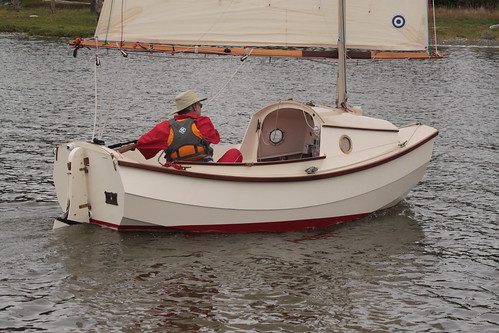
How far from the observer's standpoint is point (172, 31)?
13.7 metres

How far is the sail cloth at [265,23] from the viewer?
13.5 m

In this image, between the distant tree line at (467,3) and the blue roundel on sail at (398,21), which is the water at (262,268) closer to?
the blue roundel on sail at (398,21)

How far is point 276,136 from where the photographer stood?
47.9 feet

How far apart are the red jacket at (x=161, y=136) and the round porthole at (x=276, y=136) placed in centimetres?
189

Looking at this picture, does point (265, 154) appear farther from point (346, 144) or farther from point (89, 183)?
point (89, 183)

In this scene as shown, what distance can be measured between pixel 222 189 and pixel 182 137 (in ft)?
3.36

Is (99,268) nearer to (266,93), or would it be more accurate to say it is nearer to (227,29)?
(227,29)

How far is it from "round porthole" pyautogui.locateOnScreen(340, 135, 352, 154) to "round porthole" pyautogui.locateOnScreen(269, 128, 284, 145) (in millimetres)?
1242

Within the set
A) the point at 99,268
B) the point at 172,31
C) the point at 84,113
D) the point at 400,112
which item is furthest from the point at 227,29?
the point at 400,112

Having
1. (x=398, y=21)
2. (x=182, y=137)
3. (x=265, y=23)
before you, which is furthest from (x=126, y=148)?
(x=398, y=21)

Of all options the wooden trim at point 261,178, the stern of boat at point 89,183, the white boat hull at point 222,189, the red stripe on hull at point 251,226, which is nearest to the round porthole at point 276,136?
the white boat hull at point 222,189

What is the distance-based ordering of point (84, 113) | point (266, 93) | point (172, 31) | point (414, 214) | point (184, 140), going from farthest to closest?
point (266, 93) < point (84, 113) < point (414, 214) < point (172, 31) < point (184, 140)

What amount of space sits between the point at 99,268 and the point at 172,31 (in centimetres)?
423

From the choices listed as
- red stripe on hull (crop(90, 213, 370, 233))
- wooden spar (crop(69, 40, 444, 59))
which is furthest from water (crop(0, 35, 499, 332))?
wooden spar (crop(69, 40, 444, 59))
